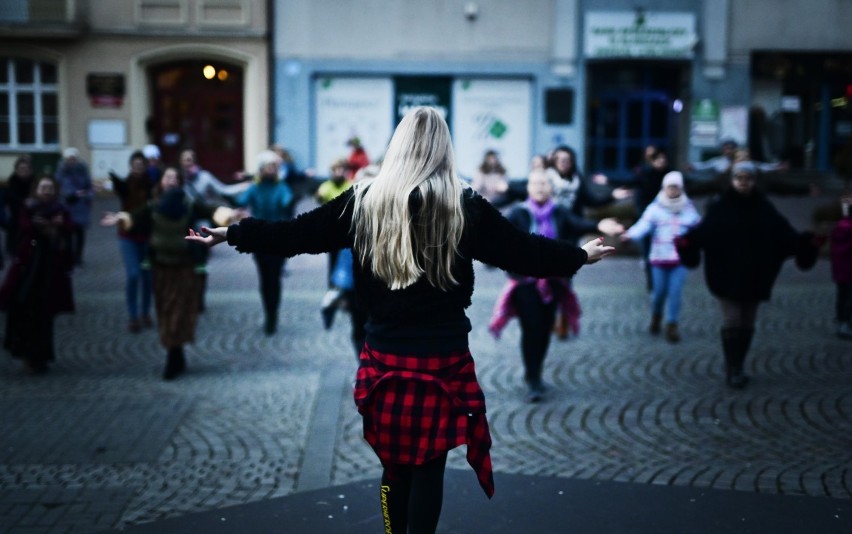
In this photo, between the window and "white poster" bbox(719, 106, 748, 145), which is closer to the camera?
the window

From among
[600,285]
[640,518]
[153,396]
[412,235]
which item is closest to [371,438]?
[412,235]

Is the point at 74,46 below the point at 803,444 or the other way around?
the other way around

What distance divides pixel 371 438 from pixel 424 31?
21681mm

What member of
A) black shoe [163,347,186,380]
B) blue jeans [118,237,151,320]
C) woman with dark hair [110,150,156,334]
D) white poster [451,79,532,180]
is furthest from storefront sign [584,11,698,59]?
black shoe [163,347,186,380]

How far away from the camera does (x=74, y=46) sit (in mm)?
24188

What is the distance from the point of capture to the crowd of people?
363 centimetres

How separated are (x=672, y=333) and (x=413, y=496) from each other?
6.24m

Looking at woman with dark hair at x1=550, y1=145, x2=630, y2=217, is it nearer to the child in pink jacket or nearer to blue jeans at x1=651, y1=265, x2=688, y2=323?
blue jeans at x1=651, y1=265, x2=688, y2=323

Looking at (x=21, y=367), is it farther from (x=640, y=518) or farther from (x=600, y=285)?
(x=600, y=285)

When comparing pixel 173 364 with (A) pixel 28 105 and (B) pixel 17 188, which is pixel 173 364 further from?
(A) pixel 28 105

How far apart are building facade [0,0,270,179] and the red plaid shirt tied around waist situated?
2171 cm

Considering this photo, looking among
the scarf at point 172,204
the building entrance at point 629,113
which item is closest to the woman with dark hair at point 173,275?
the scarf at point 172,204

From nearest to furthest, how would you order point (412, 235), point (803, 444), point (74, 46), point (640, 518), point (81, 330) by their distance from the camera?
1. point (412, 235)
2. point (640, 518)
3. point (803, 444)
4. point (81, 330)
5. point (74, 46)

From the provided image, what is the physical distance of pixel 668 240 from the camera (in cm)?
966
